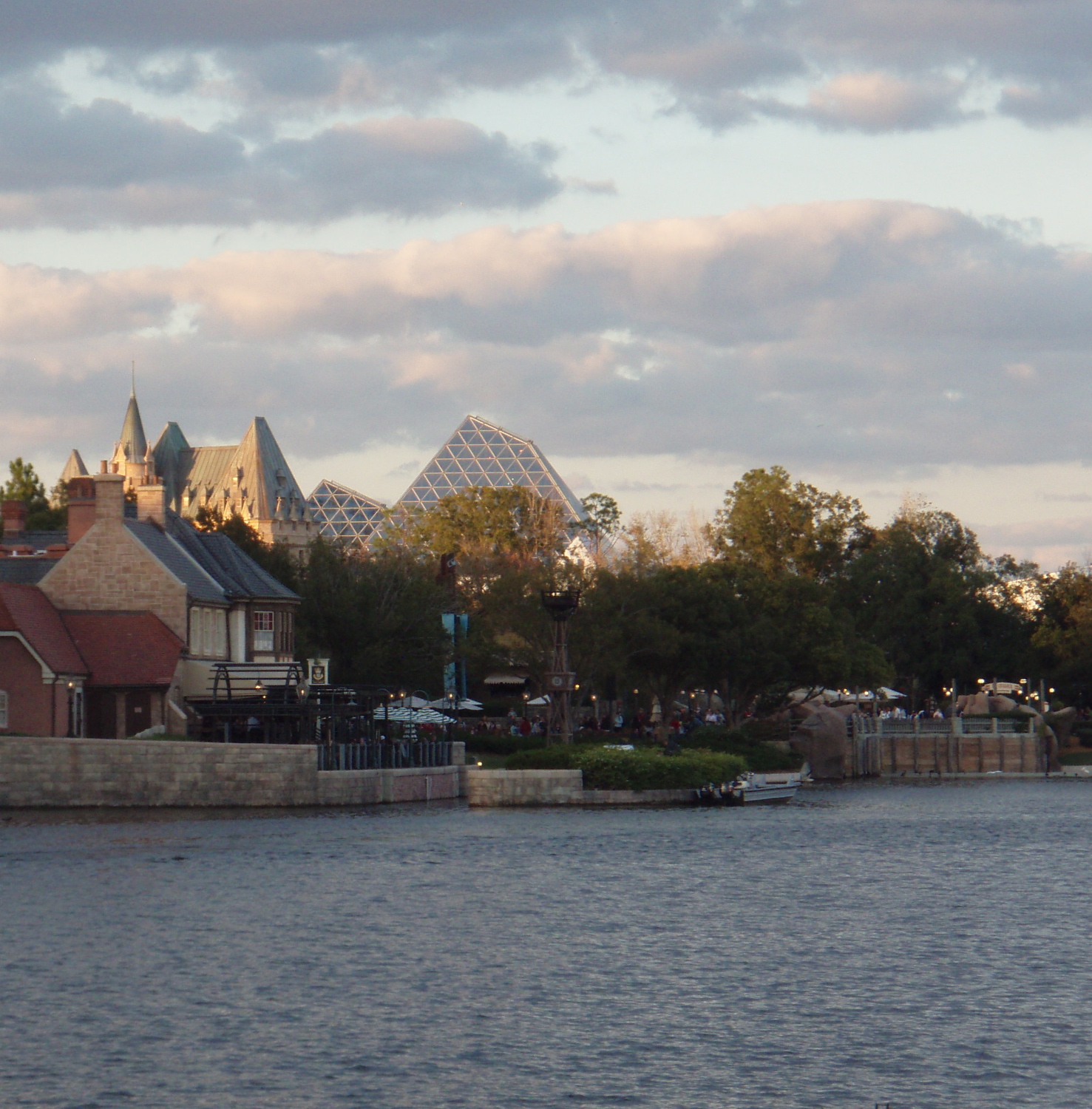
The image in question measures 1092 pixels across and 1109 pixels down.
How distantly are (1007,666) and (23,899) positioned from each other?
307 ft

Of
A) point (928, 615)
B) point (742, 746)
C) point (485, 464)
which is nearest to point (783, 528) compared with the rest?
point (928, 615)

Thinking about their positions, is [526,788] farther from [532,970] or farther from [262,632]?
[532,970]

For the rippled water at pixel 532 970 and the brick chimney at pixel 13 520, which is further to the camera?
the brick chimney at pixel 13 520

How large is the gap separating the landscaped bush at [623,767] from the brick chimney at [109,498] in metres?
18.3

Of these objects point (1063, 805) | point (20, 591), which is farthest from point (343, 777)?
point (1063, 805)

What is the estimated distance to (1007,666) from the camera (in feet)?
395

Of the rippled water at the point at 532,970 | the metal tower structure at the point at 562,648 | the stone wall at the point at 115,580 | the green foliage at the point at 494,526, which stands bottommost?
the rippled water at the point at 532,970

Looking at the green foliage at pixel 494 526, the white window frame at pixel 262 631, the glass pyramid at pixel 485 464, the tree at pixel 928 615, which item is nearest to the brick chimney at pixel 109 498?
the white window frame at pixel 262 631

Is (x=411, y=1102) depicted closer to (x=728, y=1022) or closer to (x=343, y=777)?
(x=728, y=1022)

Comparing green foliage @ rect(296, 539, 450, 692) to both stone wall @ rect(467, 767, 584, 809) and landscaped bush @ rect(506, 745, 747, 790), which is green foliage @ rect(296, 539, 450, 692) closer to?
landscaped bush @ rect(506, 745, 747, 790)

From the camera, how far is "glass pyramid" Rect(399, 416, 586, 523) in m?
182

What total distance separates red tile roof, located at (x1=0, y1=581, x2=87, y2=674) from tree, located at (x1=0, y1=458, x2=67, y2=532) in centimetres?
3327

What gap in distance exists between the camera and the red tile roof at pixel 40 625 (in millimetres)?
61719

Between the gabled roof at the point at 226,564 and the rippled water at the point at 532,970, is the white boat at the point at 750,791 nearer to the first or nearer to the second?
the rippled water at the point at 532,970
